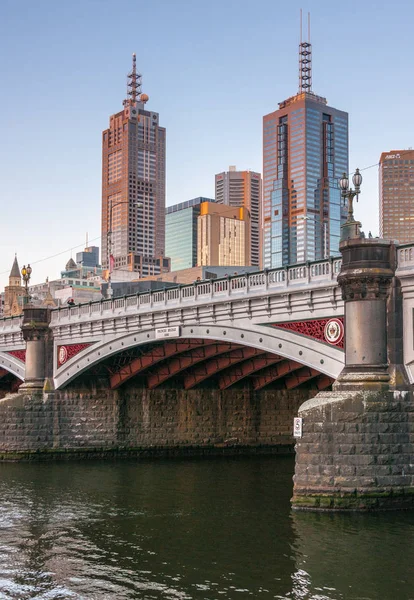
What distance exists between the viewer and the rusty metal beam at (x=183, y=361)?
48.8 meters

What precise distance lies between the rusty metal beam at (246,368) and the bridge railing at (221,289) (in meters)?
6.04

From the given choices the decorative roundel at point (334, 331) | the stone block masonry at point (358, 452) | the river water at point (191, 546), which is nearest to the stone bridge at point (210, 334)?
the decorative roundel at point (334, 331)

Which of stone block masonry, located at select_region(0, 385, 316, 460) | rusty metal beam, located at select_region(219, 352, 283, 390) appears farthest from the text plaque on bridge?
stone block masonry, located at select_region(0, 385, 316, 460)

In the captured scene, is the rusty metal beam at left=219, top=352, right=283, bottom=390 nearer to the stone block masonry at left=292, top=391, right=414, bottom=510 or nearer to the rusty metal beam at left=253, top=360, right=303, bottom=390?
the rusty metal beam at left=253, top=360, right=303, bottom=390

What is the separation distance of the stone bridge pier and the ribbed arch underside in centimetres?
1471

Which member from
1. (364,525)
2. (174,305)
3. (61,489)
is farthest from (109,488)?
(364,525)

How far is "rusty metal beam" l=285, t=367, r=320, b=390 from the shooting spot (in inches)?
2023

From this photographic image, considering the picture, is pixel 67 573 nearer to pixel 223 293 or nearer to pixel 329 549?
pixel 329 549

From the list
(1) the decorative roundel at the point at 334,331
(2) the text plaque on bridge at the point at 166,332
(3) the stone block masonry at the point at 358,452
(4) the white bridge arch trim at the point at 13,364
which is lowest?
(3) the stone block masonry at the point at 358,452

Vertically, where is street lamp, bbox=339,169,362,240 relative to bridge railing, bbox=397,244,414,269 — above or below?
above

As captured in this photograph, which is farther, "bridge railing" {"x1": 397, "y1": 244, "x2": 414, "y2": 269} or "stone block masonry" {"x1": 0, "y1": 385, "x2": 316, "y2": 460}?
"stone block masonry" {"x1": 0, "y1": 385, "x2": 316, "y2": 460}

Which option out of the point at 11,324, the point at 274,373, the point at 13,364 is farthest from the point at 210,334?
the point at 11,324

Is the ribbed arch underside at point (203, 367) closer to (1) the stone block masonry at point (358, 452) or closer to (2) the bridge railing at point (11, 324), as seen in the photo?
(2) the bridge railing at point (11, 324)

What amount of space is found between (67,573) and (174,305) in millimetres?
22210
